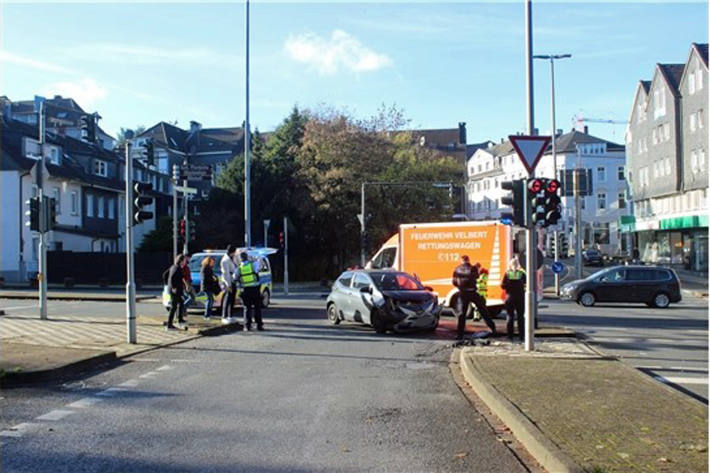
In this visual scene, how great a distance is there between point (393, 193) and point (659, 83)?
1026 inches

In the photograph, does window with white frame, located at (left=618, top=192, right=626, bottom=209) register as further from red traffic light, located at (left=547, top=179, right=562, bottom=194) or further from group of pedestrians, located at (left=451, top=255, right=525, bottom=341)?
red traffic light, located at (left=547, top=179, right=562, bottom=194)

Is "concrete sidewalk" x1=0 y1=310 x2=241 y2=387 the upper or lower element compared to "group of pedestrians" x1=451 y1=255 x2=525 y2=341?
lower

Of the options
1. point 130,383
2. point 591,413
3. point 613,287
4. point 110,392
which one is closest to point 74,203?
point 613,287

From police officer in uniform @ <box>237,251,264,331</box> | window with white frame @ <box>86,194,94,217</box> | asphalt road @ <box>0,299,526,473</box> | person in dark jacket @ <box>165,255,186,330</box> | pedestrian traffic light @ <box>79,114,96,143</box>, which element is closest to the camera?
asphalt road @ <box>0,299,526,473</box>

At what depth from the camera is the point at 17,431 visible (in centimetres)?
697

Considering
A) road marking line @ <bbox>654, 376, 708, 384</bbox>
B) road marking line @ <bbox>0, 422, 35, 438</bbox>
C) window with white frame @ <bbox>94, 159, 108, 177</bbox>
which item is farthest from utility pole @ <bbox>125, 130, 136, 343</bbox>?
window with white frame @ <bbox>94, 159, 108, 177</bbox>

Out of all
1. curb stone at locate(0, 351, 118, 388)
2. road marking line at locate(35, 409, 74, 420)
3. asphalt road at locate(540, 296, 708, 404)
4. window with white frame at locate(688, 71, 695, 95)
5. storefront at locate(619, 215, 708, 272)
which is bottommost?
asphalt road at locate(540, 296, 708, 404)

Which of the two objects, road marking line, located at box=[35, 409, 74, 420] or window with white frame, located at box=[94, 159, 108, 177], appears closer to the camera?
road marking line, located at box=[35, 409, 74, 420]

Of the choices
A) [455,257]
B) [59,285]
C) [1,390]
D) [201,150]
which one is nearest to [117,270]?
[59,285]

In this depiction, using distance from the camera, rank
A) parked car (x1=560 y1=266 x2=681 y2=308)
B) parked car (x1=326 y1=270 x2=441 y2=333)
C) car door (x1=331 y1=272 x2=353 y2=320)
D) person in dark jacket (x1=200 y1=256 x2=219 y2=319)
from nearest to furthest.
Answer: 1. parked car (x1=326 y1=270 x2=441 y2=333)
2. car door (x1=331 y1=272 x2=353 y2=320)
3. person in dark jacket (x1=200 y1=256 x2=219 y2=319)
4. parked car (x1=560 y1=266 x2=681 y2=308)

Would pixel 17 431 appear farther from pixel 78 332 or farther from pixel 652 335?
pixel 652 335

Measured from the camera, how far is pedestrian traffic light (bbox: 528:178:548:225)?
12641mm

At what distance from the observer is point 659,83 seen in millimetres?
57750

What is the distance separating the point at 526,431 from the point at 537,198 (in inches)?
282
